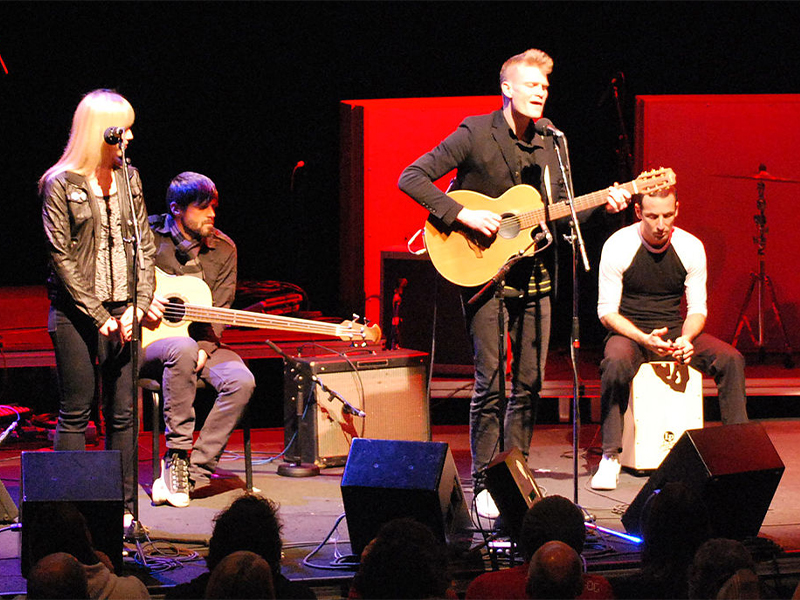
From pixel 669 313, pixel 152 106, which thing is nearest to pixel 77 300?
pixel 669 313

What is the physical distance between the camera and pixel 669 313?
583 cm

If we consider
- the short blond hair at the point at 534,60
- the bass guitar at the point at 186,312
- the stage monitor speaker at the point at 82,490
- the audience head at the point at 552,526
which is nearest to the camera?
the audience head at the point at 552,526

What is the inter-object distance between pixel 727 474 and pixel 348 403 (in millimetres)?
2392

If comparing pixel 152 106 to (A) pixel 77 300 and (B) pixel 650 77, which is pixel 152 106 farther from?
(A) pixel 77 300

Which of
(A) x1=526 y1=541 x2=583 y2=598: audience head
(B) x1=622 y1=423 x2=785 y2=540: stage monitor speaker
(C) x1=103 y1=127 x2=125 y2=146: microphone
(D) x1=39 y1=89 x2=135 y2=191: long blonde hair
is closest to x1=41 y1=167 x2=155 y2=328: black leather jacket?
(D) x1=39 y1=89 x2=135 y2=191: long blonde hair

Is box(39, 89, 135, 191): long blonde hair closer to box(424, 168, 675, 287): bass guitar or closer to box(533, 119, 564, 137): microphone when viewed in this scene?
box(424, 168, 675, 287): bass guitar

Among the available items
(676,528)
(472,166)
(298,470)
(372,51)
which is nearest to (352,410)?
(298,470)

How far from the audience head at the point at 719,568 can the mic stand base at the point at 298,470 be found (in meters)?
3.14

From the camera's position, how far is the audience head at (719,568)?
2.79 m

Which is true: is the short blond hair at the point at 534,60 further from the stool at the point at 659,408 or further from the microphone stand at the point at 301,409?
the microphone stand at the point at 301,409

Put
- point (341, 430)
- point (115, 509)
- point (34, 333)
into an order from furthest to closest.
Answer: point (34, 333)
point (341, 430)
point (115, 509)

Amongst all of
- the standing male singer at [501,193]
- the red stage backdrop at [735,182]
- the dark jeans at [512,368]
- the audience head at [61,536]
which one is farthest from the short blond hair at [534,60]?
the red stage backdrop at [735,182]

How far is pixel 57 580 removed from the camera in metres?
2.62

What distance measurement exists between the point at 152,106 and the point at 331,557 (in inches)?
210
